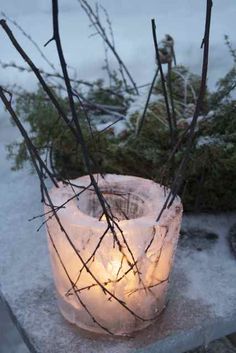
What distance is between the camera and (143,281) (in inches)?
44.7

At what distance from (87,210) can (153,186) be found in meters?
0.15

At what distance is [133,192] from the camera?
1.21m

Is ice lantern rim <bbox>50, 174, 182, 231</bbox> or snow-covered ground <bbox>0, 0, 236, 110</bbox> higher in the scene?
snow-covered ground <bbox>0, 0, 236, 110</bbox>

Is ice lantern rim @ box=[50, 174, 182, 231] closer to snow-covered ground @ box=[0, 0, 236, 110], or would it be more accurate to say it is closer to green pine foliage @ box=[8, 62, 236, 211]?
green pine foliage @ box=[8, 62, 236, 211]

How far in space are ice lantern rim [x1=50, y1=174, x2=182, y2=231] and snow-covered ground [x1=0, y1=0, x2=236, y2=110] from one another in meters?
1.62

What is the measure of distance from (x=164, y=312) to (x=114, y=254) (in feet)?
0.81

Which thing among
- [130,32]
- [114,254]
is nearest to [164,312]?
[114,254]

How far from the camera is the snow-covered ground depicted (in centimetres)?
298

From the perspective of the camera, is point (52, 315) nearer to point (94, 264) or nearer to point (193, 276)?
point (94, 264)

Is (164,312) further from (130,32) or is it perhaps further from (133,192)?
(130,32)

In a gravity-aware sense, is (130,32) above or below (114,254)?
above

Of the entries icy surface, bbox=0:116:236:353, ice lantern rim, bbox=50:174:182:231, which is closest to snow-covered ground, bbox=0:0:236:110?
icy surface, bbox=0:116:236:353

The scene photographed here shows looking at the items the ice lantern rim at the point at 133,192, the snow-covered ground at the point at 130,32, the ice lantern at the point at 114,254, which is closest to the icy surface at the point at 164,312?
the ice lantern at the point at 114,254

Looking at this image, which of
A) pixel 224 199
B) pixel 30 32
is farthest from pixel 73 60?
pixel 224 199
